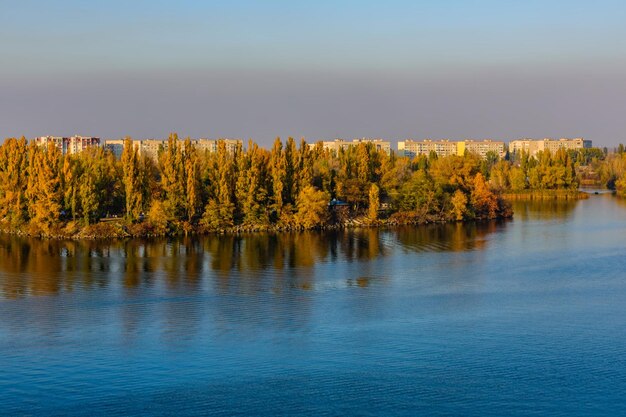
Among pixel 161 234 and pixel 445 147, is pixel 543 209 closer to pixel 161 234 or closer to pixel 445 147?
pixel 161 234

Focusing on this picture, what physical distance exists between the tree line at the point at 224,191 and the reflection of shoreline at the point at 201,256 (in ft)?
5.41

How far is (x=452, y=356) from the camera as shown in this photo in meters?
14.6

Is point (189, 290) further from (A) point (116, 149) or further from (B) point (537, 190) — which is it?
(A) point (116, 149)

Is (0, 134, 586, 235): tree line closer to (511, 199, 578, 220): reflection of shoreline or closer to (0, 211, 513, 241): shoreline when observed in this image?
(0, 211, 513, 241): shoreline

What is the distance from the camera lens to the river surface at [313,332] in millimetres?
12656

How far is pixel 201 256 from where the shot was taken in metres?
26.9

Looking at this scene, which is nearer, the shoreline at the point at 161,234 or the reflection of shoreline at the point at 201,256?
the reflection of shoreline at the point at 201,256

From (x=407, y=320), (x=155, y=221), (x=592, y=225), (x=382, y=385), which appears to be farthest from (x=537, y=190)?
(x=382, y=385)

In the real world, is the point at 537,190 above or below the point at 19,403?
above

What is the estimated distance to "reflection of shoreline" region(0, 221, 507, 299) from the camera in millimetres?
21594

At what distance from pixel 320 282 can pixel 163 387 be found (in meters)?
Answer: 9.20

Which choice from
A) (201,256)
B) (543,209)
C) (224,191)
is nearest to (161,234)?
(224,191)

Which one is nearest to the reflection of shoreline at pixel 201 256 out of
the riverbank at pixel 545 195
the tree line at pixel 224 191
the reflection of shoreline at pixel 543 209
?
the tree line at pixel 224 191

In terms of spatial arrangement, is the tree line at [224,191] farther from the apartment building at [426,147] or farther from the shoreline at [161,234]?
the apartment building at [426,147]
